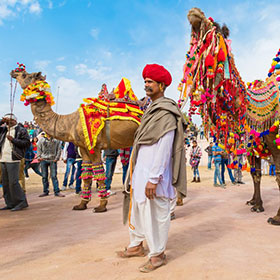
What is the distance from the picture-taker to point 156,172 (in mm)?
2506

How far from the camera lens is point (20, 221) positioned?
15.6 feet

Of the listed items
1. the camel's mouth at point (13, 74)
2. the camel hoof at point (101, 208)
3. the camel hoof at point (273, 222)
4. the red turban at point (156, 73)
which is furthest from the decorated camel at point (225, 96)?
the camel's mouth at point (13, 74)

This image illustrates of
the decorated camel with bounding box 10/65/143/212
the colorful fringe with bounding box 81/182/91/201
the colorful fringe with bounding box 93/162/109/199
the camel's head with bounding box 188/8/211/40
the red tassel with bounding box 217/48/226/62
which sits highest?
the camel's head with bounding box 188/8/211/40

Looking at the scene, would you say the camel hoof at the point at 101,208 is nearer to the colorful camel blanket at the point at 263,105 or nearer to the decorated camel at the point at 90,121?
the decorated camel at the point at 90,121

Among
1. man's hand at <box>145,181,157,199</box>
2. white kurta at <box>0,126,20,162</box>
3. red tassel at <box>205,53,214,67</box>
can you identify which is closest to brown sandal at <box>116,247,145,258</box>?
man's hand at <box>145,181,157,199</box>

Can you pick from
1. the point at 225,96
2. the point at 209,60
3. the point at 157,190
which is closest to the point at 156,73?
the point at 157,190

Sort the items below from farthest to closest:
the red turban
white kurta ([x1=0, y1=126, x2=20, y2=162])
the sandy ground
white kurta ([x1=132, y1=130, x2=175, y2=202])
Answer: white kurta ([x1=0, y1=126, x2=20, y2=162])
the red turban
white kurta ([x1=132, y1=130, x2=175, y2=202])
the sandy ground

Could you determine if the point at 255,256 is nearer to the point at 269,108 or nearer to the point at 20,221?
the point at 269,108

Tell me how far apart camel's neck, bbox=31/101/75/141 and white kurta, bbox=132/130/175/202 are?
3.36m

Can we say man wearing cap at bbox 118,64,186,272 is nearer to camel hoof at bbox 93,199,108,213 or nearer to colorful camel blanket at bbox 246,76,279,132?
colorful camel blanket at bbox 246,76,279,132

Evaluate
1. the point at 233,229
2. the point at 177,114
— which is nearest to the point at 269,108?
the point at 233,229

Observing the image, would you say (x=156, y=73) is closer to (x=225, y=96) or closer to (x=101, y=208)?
(x=225, y=96)

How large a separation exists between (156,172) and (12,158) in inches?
176

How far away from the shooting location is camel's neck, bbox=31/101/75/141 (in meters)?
5.68
